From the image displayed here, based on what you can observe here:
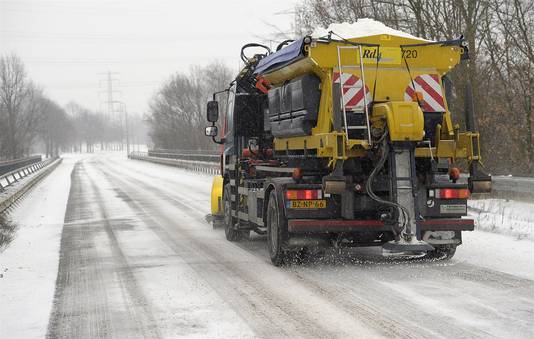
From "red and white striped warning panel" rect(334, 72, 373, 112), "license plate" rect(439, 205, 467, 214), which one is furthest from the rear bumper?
"red and white striped warning panel" rect(334, 72, 373, 112)

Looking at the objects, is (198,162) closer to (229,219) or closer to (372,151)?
(229,219)

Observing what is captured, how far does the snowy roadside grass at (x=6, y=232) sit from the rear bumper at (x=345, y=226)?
5320 mm

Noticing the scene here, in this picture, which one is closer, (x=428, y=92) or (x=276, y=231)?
(x=428, y=92)

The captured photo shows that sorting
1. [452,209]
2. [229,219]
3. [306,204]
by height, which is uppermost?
[306,204]

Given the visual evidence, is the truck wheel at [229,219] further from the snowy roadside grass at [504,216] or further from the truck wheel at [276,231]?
the snowy roadside grass at [504,216]

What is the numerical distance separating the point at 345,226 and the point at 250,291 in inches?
63.4

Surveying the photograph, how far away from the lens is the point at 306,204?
7895 millimetres

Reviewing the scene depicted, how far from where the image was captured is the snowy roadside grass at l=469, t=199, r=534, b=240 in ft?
34.7

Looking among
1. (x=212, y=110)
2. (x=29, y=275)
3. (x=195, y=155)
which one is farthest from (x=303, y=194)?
(x=195, y=155)

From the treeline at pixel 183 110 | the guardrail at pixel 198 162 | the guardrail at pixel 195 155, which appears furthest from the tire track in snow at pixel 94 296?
the treeline at pixel 183 110

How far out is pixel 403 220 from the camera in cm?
747

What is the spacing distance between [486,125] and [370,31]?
10328mm

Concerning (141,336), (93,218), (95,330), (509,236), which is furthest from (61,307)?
(93,218)

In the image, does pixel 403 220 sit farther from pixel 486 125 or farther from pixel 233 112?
pixel 486 125
